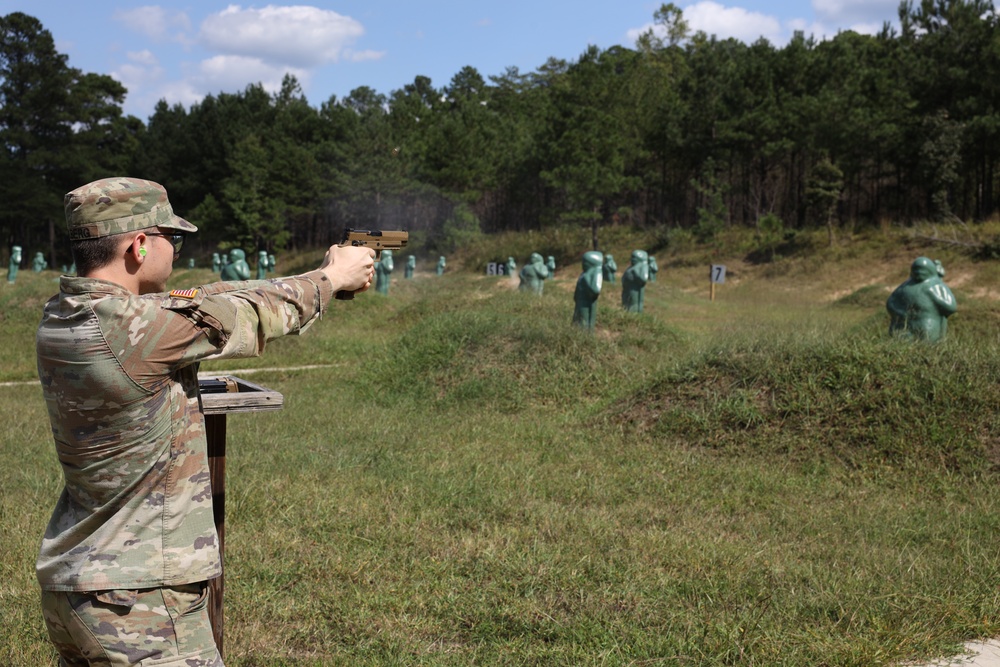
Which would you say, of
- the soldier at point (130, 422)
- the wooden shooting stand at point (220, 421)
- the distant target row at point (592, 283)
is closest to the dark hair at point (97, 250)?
the soldier at point (130, 422)

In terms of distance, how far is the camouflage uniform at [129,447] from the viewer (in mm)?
1948

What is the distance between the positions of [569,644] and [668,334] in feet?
28.0

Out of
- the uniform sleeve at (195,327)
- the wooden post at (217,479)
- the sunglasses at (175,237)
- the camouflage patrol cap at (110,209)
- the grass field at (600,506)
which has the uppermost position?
the camouflage patrol cap at (110,209)

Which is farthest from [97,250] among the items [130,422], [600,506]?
[600,506]

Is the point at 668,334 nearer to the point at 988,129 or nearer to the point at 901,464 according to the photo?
the point at 901,464

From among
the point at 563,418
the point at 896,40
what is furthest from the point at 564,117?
the point at 563,418

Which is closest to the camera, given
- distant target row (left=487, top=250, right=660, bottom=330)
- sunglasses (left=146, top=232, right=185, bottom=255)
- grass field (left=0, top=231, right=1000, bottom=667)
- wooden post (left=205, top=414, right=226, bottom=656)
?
sunglasses (left=146, top=232, right=185, bottom=255)

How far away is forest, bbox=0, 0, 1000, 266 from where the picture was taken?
95.1 ft

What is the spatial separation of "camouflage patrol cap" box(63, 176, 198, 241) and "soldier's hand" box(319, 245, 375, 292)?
407mm

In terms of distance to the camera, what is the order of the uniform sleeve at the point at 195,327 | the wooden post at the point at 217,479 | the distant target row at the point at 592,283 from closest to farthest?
the uniform sleeve at the point at 195,327, the wooden post at the point at 217,479, the distant target row at the point at 592,283

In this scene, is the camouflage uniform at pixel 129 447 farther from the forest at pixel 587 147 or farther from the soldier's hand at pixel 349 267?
the forest at pixel 587 147

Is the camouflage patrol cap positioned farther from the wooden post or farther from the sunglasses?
the wooden post

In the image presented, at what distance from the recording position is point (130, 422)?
199 cm

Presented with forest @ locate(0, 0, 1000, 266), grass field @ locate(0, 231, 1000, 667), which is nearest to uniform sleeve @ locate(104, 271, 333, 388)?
grass field @ locate(0, 231, 1000, 667)
